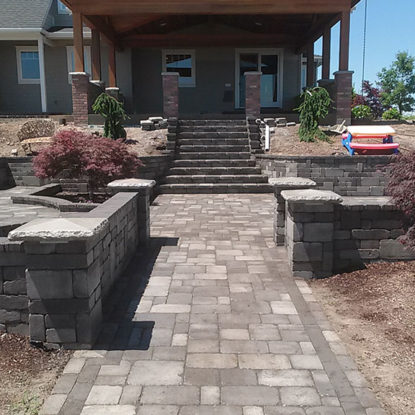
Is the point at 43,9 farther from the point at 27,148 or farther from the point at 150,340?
the point at 150,340

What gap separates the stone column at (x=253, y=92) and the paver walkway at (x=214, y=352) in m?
8.54

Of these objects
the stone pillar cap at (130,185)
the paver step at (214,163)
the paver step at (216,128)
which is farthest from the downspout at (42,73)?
the stone pillar cap at (130,185)

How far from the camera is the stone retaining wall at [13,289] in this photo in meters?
3.58

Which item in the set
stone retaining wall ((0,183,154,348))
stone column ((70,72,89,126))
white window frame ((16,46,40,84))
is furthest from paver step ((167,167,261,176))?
white window frame ((16,46,40,84))

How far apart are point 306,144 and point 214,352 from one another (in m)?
9.34

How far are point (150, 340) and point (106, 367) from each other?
49cm

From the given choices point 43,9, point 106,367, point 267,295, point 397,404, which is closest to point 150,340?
point 106,367

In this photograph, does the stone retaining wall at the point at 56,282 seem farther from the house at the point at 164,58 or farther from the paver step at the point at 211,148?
the house at the point at 164,58

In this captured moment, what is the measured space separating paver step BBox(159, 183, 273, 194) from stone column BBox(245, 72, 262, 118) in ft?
11.4

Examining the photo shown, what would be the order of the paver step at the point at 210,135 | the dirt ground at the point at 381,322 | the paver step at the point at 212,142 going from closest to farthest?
the dirt ground at the point at 381,322, the paver step at the point at 212,142, the paver step at the point at 210,135

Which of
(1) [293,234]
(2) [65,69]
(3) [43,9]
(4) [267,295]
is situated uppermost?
(3) [43,9]

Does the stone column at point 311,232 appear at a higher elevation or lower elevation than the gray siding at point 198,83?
lower

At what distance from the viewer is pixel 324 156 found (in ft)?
34.7

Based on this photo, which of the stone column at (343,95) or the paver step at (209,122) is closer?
the stone column at (343,95)
